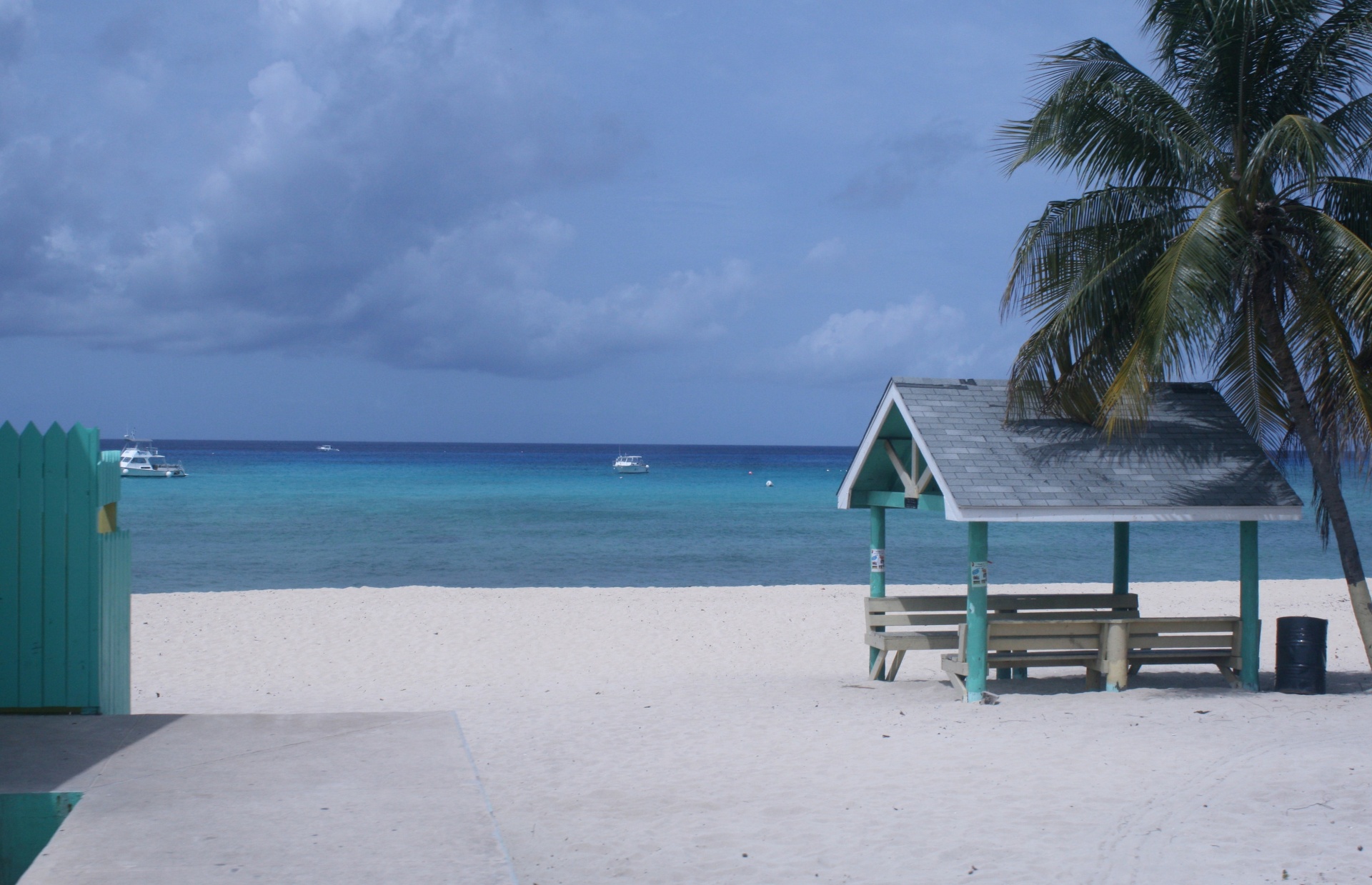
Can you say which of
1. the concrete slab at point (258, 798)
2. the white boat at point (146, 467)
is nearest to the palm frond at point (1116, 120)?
the concrete slab at point (258, 798)

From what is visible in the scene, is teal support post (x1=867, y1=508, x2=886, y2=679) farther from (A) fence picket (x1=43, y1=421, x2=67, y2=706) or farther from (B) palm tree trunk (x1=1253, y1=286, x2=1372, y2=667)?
(A) fence picket (x1=43, y1=421, x2=67, y2=706)

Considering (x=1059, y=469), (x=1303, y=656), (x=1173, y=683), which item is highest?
(x=1059, y=469)

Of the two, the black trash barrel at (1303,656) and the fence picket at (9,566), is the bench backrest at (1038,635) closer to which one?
the black trash barrel at (1303,656)

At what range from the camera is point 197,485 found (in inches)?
2689

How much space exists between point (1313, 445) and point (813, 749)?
619 cm

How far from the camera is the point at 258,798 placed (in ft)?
16.7

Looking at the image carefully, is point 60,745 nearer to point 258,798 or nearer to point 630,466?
point 258,798

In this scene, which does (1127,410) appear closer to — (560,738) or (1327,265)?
(1327,265)

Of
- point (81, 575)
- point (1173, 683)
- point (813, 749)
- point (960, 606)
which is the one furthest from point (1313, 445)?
point (81, 575)

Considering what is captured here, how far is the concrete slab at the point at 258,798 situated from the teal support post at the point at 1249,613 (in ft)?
24.4

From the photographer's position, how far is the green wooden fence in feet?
22.1

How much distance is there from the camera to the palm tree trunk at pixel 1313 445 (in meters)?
10.4

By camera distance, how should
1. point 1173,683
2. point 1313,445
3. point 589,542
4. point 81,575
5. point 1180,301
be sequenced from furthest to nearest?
1. point 589,542
2. point 1173,683
3. point 1313,445
4. point 1180,301
5. point 81,575

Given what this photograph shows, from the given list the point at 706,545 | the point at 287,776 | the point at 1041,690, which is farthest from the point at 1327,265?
the point at 706,545
